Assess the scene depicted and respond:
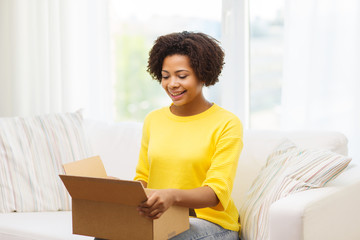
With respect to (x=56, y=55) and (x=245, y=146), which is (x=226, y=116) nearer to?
(x=245, y=146)

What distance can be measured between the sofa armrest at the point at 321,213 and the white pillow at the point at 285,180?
0.06 metres

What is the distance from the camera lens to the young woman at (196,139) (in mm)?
1692

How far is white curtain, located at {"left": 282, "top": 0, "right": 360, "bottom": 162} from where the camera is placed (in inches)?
94.5

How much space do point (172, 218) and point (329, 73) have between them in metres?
1.31

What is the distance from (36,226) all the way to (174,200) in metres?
0.80

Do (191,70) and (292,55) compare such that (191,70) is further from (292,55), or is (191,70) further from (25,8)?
(25,8)

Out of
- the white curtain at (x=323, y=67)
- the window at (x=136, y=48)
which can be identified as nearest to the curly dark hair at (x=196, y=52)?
the white curtain at (x=323, y=67)

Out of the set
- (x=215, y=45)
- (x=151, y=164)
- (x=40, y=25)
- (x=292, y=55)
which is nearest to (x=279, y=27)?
(x=292, y=55)

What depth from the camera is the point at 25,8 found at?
3.43 metres

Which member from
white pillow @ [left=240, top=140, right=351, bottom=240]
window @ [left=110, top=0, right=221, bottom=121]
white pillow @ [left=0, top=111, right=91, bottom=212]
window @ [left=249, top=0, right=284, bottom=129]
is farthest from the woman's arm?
window @ [left=110, top=0, right=221, bottom=121]

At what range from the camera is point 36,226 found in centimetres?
205

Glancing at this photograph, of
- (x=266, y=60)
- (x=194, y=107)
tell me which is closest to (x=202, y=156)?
(x=194, y=107)

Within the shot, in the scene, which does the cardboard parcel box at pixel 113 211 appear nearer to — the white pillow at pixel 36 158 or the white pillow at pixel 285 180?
the white pillow at pixel 285 180

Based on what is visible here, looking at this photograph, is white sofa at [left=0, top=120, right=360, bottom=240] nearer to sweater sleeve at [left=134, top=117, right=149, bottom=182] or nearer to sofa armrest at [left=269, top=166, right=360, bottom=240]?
sofa armrest at [left=269, top=166, right=360, bottom=240]
